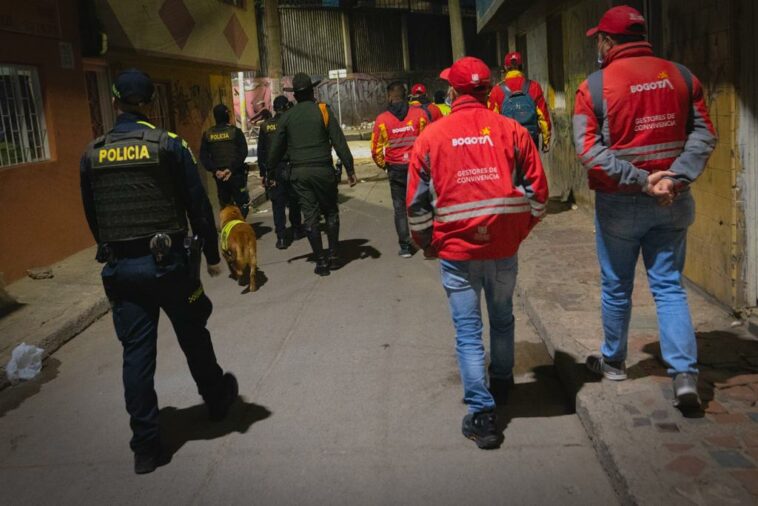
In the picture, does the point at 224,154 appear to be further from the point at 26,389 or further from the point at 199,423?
the point at 199,423

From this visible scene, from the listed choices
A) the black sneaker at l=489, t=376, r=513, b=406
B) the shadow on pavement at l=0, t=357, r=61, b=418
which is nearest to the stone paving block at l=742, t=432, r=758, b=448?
the black sneaker at l=489, t=376, r=513, b=406

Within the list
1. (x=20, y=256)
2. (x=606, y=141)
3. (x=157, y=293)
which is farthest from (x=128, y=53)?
(x=606, y=141)

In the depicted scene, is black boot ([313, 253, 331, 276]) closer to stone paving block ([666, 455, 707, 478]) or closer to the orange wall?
the orange wall

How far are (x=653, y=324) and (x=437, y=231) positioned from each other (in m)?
2.22

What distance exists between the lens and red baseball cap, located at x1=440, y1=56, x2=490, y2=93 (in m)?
3.86

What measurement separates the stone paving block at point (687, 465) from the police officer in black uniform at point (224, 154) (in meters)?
7.86

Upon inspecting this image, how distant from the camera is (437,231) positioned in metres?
3.89

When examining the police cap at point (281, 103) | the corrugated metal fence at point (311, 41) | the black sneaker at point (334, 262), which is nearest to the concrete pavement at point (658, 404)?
the black sneaker at point (334, 262)

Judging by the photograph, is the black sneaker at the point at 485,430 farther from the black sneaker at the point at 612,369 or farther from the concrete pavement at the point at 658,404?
the black sneaker at the point at 612,369

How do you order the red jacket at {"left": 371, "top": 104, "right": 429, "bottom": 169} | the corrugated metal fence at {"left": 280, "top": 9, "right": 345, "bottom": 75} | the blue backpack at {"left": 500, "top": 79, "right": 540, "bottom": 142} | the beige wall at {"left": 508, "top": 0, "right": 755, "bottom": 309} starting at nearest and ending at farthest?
the beige wall at {"left": 508, "top": 0, "right": 755, "bottom": 309}, the red jacket at {"left": 371, "top": 104, "right": 429, "bottom": 169}, the blue backpack at {"left": 500, "top": 79, "right": 540, "bottom": 142}, the corrugated metal fence at {"left": 280, "top": 9, "right": 345, "bottom": 75}

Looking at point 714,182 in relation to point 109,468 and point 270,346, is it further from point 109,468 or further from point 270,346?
point 109,468

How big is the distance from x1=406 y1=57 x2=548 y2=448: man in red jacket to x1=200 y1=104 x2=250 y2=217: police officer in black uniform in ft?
22.3

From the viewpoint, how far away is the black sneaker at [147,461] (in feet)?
12.9

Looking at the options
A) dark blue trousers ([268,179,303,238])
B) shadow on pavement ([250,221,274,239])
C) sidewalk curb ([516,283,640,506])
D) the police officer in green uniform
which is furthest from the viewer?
shadow on pavement ([250,221,274,239])
